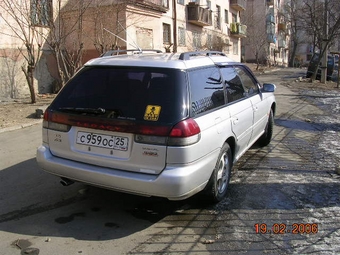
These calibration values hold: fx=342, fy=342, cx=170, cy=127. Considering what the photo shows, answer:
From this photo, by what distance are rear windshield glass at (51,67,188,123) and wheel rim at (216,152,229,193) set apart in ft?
3.21

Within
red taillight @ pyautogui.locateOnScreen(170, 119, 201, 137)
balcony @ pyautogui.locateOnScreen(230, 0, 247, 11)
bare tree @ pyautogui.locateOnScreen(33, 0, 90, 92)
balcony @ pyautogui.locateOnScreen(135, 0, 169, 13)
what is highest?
balcony @ pyautogui.locateOnScreen(230, 0, 247, 11)

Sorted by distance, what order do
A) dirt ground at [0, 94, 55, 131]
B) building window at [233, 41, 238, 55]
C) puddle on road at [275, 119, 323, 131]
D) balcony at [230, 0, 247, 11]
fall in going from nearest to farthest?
dirt ground at [0, 94, 55, 131], puddle on road at [275, 119, 323, 131], balcony at [230, 0, 247, 11], building window at [233, 41, 238, 55]

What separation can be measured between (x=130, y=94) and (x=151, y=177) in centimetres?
88

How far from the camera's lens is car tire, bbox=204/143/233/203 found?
3.76m

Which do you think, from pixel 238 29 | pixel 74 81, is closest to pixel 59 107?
pixel 74 81

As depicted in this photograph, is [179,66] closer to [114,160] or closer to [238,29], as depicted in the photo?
[114,160]

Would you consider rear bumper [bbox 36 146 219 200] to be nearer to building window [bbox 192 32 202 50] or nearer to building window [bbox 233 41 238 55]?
building window [bbox 192 32 202 50]

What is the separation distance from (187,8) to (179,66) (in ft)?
82.7

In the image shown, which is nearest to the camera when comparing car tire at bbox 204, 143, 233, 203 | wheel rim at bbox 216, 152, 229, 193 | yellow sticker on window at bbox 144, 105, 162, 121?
yellow sticker on window at bbox 144, 105, 162, 121

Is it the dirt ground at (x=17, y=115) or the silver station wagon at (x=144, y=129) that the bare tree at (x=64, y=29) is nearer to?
the dirt ground at (x=17, y=115)

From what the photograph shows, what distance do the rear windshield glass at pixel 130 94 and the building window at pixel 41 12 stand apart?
28.8 feet

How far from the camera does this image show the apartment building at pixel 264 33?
3831cm
